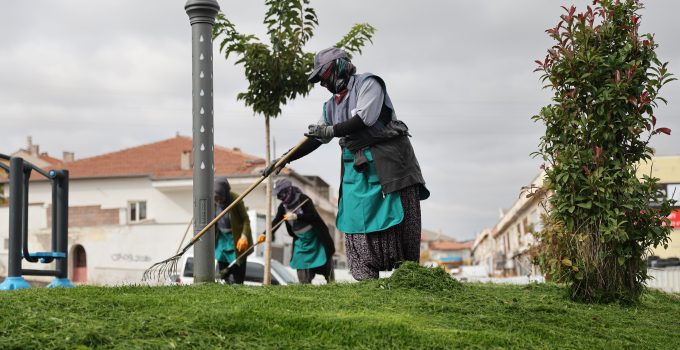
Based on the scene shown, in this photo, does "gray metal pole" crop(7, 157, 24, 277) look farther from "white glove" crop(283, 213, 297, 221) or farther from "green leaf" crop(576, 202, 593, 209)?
"green leaf" crop(576, 202, 593, 209)

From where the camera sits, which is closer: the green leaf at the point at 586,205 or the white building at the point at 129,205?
the green leaf at the point at 586,205

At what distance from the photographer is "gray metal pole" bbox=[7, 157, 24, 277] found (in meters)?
8.13

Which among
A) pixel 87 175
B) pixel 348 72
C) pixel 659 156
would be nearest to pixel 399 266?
pixel 348 72

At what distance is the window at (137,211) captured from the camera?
67875 mm

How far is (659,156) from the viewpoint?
5109 centimetres

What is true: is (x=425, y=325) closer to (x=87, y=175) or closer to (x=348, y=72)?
(x=348, y=72)

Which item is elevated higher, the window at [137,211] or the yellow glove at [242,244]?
the window at [137,211]

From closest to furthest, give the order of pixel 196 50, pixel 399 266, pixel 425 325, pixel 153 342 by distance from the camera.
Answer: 1. pixel 153 342
2. pixel 425 325
3. pixel 399 266
4. pixel 196 50

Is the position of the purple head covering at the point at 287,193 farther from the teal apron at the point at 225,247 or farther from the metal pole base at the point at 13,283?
the metal pole base at the point at 13,283

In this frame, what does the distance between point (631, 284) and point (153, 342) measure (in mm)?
4386

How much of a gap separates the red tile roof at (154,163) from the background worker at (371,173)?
56.0 meters

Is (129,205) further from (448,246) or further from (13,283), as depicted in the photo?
(448,246)

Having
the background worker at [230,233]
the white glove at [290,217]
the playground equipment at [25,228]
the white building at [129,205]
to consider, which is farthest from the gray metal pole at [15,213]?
the white building at [129,205]

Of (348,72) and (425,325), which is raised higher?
(348,72)
